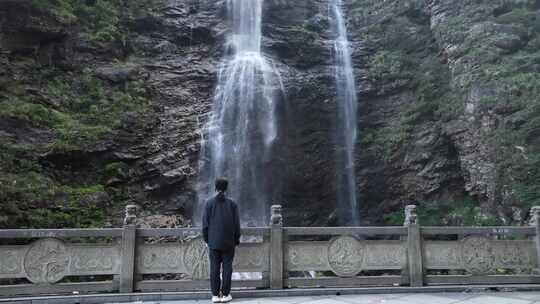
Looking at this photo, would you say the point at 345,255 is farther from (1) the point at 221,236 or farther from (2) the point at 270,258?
(1) the point at 221,236

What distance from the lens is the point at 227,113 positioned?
1839 centimetres

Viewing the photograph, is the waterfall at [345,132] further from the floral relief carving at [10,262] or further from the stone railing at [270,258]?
the floral relief carving at [10,262]

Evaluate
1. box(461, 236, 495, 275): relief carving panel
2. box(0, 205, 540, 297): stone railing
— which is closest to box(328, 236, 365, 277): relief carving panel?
box(0, 205, 540, 297): stone railing

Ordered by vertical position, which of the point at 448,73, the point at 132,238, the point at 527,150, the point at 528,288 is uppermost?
the point at 448,73

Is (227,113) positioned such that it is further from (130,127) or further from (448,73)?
(448,73)

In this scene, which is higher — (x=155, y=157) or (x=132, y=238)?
(x=155, y=157)

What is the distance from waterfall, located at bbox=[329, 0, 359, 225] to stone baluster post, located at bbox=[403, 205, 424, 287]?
10.0 metres

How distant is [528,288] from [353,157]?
11455 mm

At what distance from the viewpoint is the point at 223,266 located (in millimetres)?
6402

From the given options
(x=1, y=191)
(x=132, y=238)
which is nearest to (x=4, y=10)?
(x=1, y=191)

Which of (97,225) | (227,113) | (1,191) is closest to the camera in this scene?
(1,191)

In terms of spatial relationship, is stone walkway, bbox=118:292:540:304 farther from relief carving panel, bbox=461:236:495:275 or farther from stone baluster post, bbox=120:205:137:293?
stone baluster post, bbox=120:205:137:293

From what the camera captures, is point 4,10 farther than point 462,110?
No

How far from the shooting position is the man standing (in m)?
6.31
